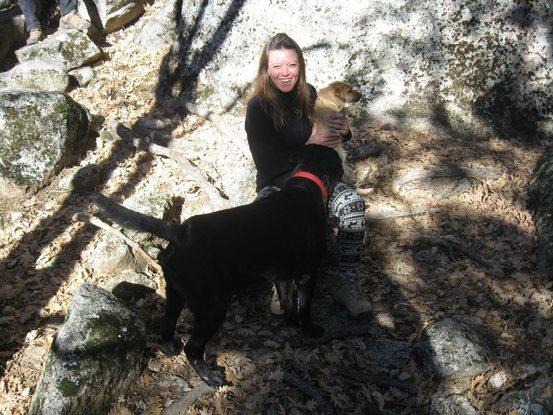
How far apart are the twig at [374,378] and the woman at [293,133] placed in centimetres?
58

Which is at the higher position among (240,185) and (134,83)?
(134,83)

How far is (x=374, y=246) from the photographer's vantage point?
463 centimetres

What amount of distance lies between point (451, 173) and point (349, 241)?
1852mm

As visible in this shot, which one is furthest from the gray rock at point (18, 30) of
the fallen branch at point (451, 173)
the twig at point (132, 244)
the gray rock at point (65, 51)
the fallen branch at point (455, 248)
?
the fallen branch at point (455, 248)

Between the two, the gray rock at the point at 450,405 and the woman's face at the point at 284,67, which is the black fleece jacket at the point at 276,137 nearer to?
the woman's face at the point at 284,67

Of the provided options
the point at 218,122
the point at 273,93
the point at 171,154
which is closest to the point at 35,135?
the point at 171,154

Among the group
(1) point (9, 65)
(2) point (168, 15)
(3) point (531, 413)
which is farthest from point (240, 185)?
(1) point (9, 65)

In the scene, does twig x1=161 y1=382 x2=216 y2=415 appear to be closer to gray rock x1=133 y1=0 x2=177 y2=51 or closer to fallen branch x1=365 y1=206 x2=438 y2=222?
fallen branch x1=365 y1=206 x2=438 y2=222

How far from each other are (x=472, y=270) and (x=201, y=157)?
148 inches

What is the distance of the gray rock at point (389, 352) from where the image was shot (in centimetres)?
352

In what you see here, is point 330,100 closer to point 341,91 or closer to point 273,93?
point 341,91

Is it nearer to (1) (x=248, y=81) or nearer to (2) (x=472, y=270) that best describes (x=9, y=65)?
(1) (x=248, y=81)

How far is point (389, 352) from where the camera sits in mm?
3588

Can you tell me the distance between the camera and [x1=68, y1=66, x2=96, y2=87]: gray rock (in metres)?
7.62
